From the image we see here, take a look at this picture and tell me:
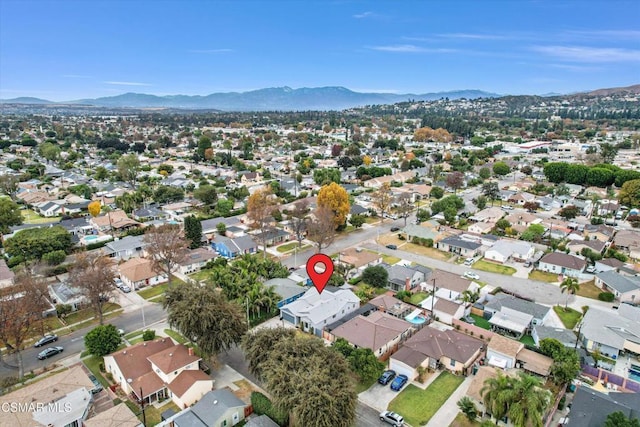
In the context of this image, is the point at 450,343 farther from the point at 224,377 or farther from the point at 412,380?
the point at 224,377

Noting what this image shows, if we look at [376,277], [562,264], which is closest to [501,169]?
[562,264]

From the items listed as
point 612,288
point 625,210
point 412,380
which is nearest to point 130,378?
point 412,380

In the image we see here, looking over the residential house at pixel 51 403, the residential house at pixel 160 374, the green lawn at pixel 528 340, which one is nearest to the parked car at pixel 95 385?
the residential house at pixel 51 403

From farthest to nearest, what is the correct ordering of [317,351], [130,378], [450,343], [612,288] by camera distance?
[612,288], [450,343], [130,378], [317,351]

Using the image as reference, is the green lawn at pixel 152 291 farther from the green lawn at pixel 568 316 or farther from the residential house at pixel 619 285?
the residential house at pixel 619 285

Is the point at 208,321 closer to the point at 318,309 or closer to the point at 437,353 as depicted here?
the point at 318,309

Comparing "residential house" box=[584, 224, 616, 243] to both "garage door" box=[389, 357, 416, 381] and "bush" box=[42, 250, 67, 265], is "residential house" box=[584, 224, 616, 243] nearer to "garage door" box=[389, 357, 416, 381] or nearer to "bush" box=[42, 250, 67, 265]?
"garage door" box=[389, 357, 416, 381]
